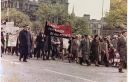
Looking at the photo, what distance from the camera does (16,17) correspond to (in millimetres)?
4441

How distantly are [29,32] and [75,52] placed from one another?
460 mm

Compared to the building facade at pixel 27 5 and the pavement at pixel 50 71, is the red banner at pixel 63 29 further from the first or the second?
the pavement at pixel 50 71

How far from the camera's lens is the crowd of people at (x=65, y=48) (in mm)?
4383

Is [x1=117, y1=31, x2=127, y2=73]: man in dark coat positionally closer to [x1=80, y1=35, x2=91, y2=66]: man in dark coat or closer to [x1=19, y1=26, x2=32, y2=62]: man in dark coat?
[x1=80, y1=35, x2=91, y2=66]: man in dark coat

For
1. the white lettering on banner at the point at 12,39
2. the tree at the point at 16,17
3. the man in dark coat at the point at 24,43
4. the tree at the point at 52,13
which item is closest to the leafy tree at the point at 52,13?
the tree at the point at 52,13

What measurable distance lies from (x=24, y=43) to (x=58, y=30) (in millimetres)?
419

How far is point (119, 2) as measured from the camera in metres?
4.08

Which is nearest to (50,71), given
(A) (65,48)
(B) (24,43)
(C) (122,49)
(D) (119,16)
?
(A) (65,48)

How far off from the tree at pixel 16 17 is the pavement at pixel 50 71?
1.20 ft

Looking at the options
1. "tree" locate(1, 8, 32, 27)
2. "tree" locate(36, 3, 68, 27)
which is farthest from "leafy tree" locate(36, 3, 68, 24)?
"tree" locate(1, 8, 32, 27)

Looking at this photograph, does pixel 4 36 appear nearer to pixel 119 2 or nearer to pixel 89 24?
pixel 89 24

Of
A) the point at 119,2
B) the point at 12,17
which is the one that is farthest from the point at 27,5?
the point at 119,2

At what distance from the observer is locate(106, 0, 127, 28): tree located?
4.00 meters

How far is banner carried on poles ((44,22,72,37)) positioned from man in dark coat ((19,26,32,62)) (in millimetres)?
192
